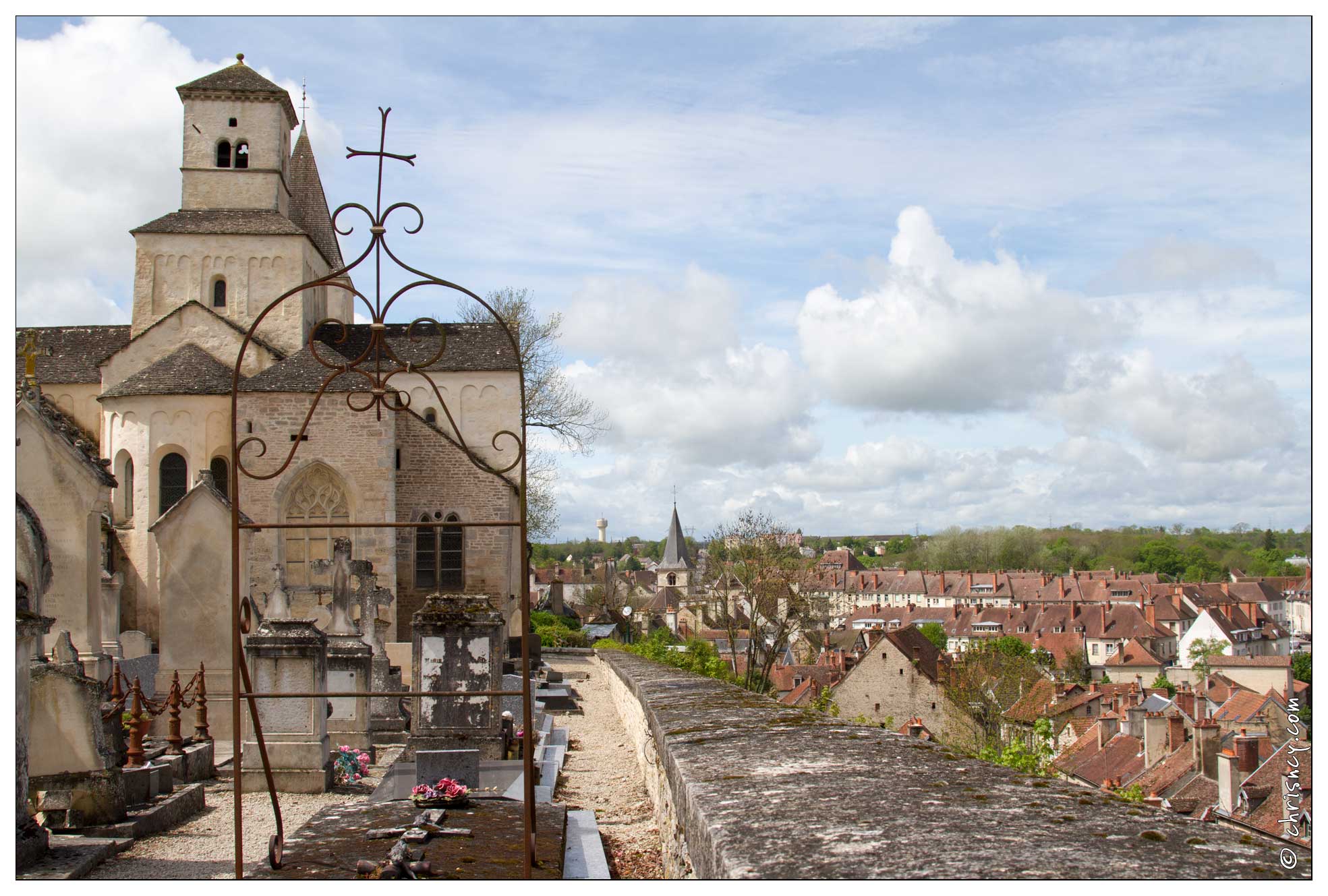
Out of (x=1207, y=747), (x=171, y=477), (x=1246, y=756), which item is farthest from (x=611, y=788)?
(x=1207, y=747)

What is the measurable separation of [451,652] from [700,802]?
723cm

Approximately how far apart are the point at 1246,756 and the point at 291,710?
23.0m

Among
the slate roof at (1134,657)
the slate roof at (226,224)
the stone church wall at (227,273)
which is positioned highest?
the slate roof at (226,224)

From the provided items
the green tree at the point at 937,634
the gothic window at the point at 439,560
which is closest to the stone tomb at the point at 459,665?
the gothic window at the point at 439,560

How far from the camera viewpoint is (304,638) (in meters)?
9.98

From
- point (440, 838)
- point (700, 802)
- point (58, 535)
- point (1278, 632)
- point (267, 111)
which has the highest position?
point (267, 111)

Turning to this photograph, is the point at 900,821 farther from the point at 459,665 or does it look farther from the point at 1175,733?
the point at 1175,733

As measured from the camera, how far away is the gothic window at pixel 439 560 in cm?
2733

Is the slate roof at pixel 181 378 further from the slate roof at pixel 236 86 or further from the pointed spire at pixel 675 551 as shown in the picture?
the pointed spire at pixel 675 551

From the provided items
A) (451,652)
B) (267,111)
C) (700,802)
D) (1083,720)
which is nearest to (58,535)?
(451,652)

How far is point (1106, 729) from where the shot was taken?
116ft

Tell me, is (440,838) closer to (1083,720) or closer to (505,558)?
(505,558)

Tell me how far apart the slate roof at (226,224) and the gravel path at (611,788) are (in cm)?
1940

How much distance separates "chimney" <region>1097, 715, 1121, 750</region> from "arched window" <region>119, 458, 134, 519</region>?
30481 millimetres
